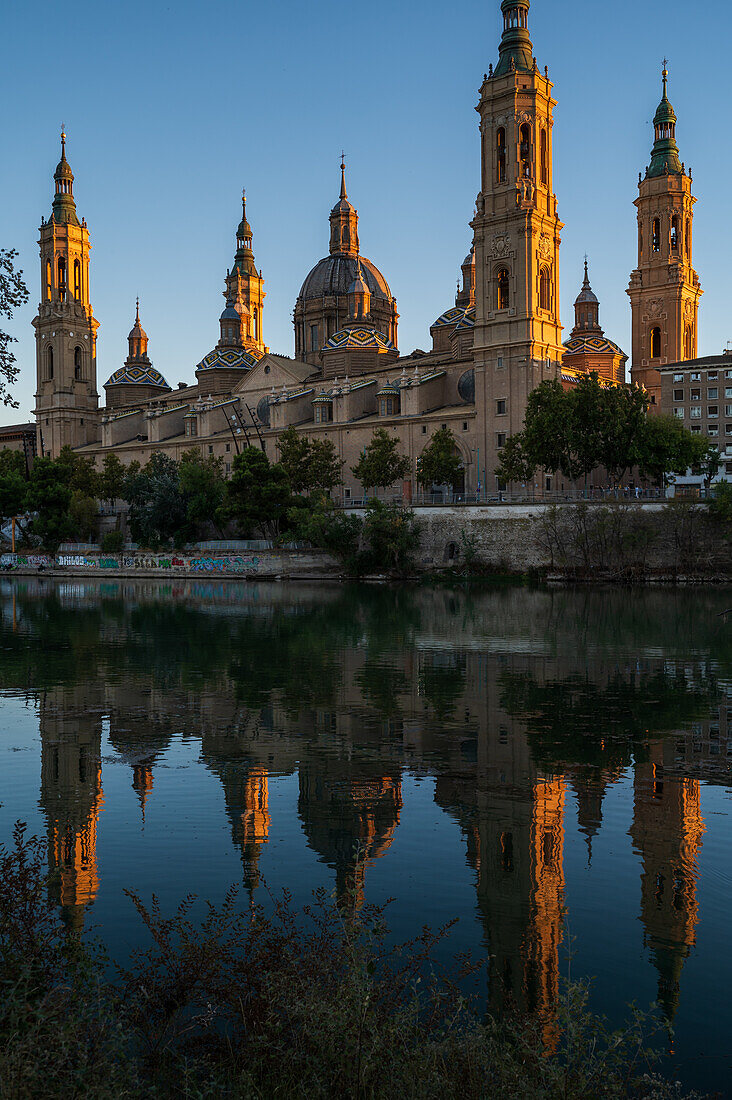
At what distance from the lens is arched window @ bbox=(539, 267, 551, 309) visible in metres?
63.7

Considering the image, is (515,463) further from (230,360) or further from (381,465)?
(230,360)

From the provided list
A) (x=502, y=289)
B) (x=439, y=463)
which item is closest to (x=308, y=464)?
(x=439, y=463)

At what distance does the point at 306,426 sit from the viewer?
7606cm

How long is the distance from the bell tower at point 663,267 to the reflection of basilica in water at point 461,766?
197 feet

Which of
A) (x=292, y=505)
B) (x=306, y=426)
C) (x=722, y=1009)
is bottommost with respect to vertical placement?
(x=722, y=1009)

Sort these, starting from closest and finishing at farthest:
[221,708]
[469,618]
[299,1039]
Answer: [299,1039] → [221,708] → [469,618]

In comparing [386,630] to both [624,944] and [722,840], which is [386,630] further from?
[624,944]

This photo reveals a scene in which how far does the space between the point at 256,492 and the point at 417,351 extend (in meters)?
23.5

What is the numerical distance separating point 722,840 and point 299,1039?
5.96 m

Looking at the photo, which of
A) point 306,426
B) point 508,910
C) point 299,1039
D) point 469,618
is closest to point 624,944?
point 508,910

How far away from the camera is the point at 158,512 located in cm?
6712

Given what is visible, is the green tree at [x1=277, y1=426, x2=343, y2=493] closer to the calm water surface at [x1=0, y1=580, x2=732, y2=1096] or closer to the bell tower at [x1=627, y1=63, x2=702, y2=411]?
the bell tower at [x1=627, y1=63, x2=702, y2=411]

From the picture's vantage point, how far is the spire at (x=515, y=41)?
63.3 metres

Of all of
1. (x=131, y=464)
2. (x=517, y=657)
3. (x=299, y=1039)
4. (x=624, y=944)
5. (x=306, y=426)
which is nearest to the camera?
(x=299, y=1039)
